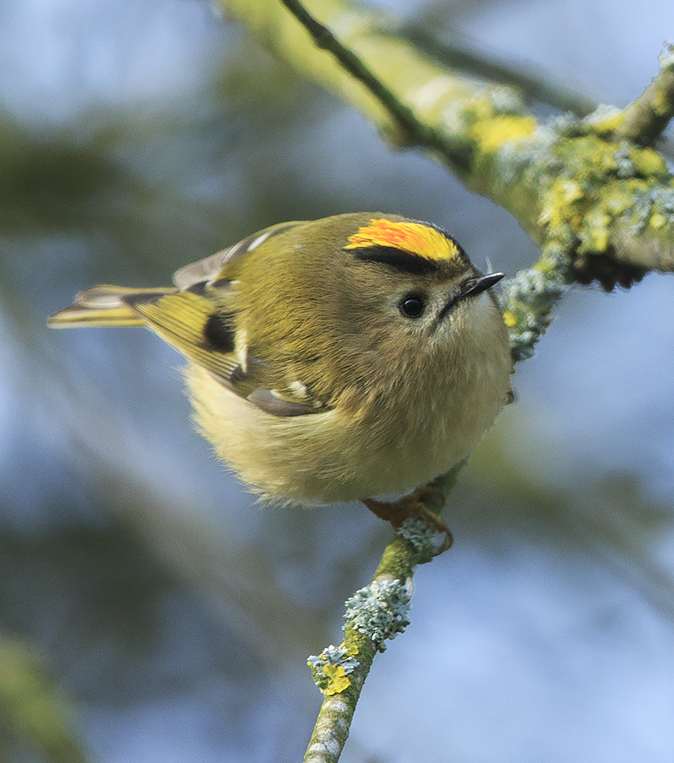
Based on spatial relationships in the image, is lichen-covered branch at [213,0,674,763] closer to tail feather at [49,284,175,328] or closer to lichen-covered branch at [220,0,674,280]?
lichen-covered branch at [220,0,674,280]

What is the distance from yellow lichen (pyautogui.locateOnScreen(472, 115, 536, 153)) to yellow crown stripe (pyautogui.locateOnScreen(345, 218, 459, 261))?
0.52 m

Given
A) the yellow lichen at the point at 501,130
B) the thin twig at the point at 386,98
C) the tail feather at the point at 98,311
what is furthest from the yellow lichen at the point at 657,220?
the tail feather at the point at 98,311

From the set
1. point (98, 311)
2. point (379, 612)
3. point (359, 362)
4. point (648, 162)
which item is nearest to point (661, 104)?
point (648, 162)

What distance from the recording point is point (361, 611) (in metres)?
1.54

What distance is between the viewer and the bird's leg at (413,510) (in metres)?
1.91

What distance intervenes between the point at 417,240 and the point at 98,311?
4.44 feet

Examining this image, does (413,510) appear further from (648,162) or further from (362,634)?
(648,162)

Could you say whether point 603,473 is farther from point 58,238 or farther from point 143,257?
point 58,238

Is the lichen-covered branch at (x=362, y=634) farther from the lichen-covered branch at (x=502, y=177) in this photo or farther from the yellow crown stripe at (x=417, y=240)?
the yellow crown stripe at (x=417, y=240)

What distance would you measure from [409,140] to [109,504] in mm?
1571

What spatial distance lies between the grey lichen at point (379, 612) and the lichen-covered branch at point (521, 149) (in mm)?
835

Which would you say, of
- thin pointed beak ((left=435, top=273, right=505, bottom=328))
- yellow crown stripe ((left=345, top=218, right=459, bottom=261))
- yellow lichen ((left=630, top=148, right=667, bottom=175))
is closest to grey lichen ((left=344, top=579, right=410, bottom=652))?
thin pointed beak ((left=435, top=273, right=505, bottom=328))

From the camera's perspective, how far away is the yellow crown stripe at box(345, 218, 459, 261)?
1814mm

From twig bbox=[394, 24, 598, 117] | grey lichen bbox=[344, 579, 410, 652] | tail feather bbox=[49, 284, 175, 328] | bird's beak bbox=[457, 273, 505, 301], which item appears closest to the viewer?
grey lichen bbox=[344, 579, 410, 652]
